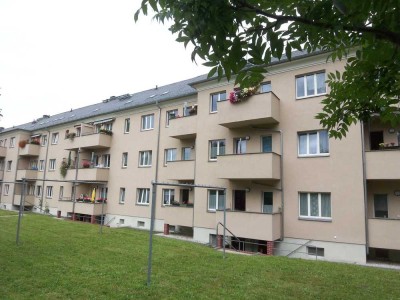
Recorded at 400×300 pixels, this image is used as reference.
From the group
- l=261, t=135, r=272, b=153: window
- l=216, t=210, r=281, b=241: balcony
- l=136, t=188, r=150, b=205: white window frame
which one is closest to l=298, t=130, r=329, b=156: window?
l=261, t=135, r=272, b=153: window

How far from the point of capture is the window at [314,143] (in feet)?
50.9

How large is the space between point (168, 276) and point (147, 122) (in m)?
17.3

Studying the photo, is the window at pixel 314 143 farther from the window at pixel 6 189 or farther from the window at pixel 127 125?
the window at pixel 6 189

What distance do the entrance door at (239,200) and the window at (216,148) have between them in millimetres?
2589

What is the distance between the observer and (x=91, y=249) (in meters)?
12.8

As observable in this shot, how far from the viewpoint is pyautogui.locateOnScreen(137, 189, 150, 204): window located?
23844 millimetres

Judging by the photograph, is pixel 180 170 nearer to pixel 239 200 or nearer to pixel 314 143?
pixel 239 200

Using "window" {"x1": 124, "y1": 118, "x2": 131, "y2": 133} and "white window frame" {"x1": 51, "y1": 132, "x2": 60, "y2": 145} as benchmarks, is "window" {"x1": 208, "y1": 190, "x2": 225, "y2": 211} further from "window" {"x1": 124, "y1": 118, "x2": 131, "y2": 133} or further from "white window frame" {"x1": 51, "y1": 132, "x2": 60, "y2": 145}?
"white window frame" {"x1": 51, "y1": 132, "x2": 60, "y2": 145}

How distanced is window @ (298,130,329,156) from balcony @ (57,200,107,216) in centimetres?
1725

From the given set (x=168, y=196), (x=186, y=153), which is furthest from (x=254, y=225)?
(x=168, y=196)

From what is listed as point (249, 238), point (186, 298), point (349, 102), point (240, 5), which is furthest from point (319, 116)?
point (249, 238)

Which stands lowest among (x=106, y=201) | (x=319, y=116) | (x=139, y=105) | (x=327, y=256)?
(x=327, y=256)

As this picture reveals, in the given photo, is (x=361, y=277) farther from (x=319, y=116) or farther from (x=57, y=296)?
(x=57, y=296)

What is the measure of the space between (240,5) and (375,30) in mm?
1211
